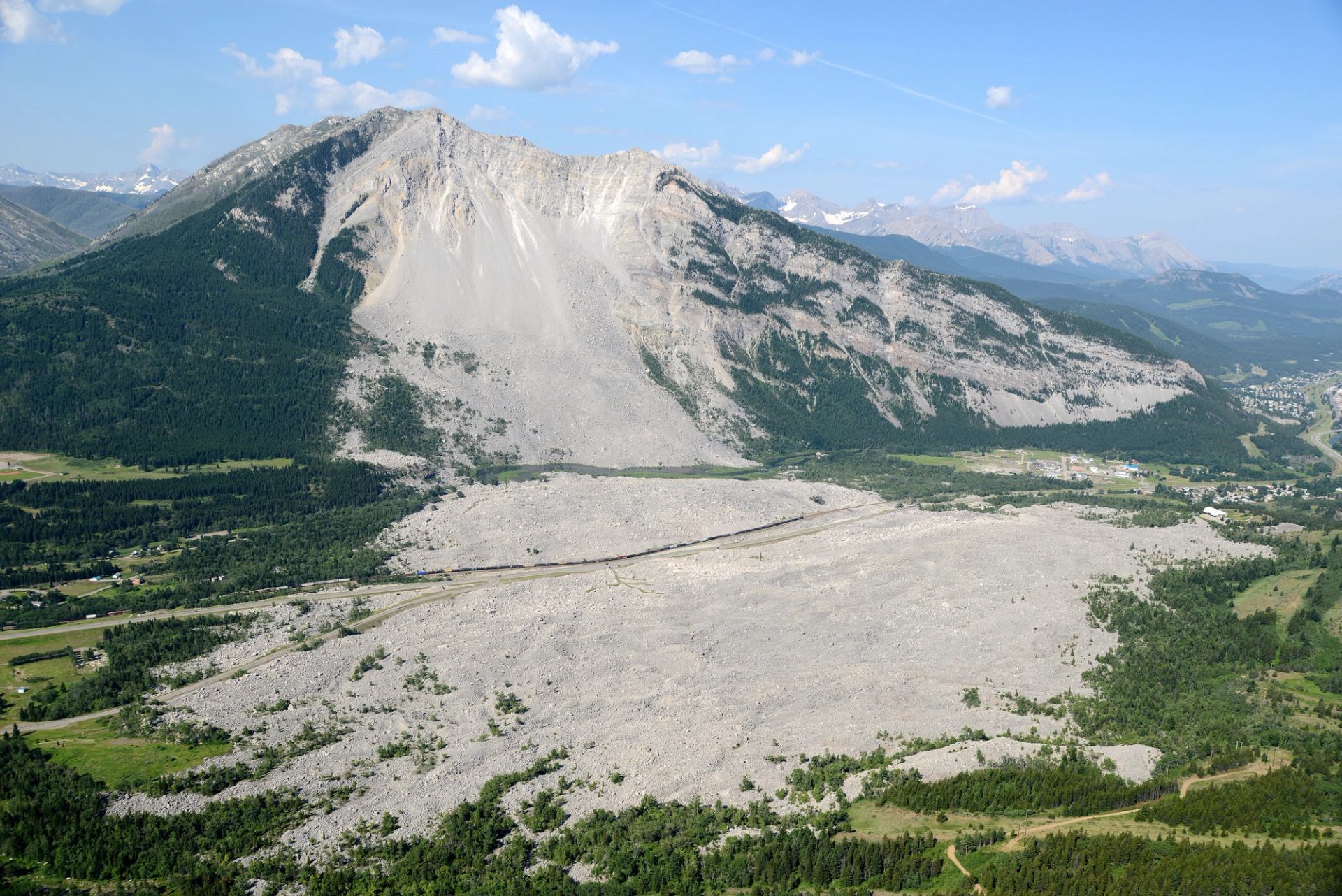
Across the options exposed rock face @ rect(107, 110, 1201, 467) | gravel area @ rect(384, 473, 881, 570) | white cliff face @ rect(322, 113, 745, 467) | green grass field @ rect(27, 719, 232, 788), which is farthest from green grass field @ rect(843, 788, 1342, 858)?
exposed rock face @ rect(107, 110, 1201, 467)

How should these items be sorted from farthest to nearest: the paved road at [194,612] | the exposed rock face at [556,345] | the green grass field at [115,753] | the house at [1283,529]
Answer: the exposed rock face at [556,345], the house at [1283,529], the paved road at [194,612], the green grass field at [115,753]

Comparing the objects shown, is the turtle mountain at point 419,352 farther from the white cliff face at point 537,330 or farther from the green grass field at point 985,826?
the green grass field at point 985,826

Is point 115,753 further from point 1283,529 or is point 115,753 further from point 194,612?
point 1283,529

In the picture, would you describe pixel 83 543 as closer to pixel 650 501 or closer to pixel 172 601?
pixel 172 601

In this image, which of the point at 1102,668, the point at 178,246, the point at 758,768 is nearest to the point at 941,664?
the point at 1102,668

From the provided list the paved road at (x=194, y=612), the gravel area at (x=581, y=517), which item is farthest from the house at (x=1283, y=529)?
the paved road at (x=194, y=612)

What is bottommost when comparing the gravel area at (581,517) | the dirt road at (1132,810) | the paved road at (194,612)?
the paved road at (194,612)

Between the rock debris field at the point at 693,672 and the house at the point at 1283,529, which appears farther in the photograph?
the house at the point at 1283,529

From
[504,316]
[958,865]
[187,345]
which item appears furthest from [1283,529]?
[187,345]
